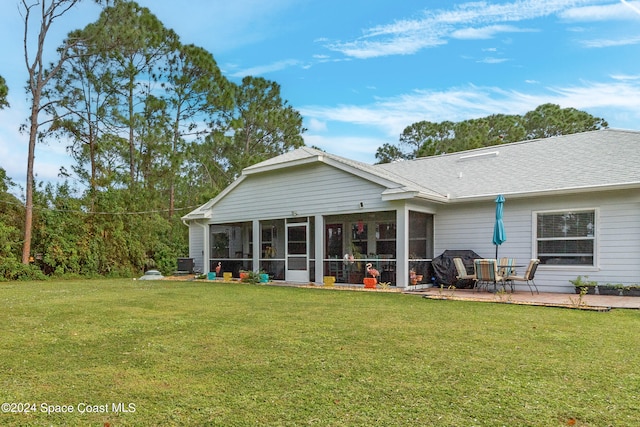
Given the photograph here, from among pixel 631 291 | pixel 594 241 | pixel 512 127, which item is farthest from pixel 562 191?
pixel 512 127

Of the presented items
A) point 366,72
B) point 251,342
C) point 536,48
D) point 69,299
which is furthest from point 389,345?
point 366,72

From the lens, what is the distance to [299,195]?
13.8 meters

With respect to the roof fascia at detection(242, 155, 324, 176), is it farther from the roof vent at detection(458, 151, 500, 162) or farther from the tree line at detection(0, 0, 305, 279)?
the roof vent at detection(458, 151, 500, 162)

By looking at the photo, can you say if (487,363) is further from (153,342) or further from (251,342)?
(153,342)

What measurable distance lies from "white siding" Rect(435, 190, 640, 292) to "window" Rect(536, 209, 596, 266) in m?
0.15

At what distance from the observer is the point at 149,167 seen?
73.7 ft

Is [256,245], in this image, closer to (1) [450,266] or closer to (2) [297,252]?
(2) [297,252]

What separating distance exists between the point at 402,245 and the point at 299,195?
3.97 metres

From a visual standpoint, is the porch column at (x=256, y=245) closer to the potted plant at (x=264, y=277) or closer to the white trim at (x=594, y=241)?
the potted plant at (x=264, y=277)

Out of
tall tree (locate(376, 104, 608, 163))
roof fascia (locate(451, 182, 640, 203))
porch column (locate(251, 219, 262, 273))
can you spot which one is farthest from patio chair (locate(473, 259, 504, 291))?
tall tree (locate(376, 104, 608, 163))

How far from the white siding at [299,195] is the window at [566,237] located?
3.96 m

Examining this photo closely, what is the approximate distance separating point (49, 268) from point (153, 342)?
558 inches

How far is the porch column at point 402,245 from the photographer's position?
11.4 meters

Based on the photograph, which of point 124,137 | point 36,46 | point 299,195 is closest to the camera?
point 299,195
